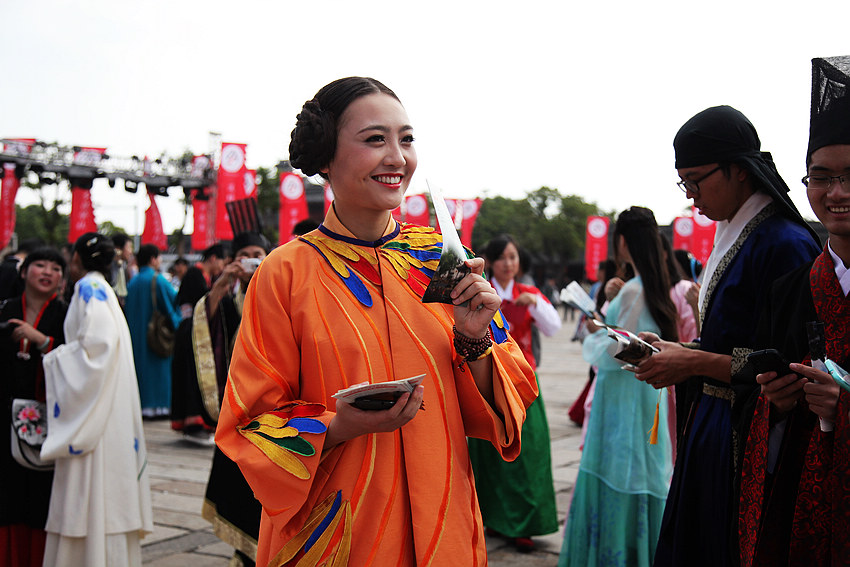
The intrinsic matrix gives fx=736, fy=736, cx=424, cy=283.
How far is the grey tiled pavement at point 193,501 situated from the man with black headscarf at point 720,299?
6.87 feet

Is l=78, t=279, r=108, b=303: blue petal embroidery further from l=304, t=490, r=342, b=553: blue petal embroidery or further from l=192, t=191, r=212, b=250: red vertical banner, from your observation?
l=192, t=191, r=212, b=250: red vertical banner

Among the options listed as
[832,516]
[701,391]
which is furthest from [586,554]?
[832,516]

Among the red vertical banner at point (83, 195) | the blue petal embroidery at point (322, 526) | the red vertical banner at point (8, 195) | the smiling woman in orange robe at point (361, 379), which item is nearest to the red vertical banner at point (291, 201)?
the red vertical banner at point (83, 195)

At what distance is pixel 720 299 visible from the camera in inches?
89.0

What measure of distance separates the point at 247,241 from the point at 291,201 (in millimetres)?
9631

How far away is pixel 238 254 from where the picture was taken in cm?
436

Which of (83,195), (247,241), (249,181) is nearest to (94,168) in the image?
(83,195)

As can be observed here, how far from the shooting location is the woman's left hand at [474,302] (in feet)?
5.17

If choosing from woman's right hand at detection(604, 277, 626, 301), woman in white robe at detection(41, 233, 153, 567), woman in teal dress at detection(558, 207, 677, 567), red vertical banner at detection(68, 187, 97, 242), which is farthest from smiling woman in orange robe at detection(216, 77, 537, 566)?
red vertical banner at detection(68, 187, 97, 242)

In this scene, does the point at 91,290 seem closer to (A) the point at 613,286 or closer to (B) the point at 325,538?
(B) the point at 325,538

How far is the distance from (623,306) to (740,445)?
173 centimetres

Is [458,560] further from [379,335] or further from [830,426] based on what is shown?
[830,426]

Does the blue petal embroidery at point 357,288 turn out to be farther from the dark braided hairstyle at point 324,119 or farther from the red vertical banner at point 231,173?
the red vertical banner at point 231,173

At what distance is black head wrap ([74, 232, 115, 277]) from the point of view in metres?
3.72
